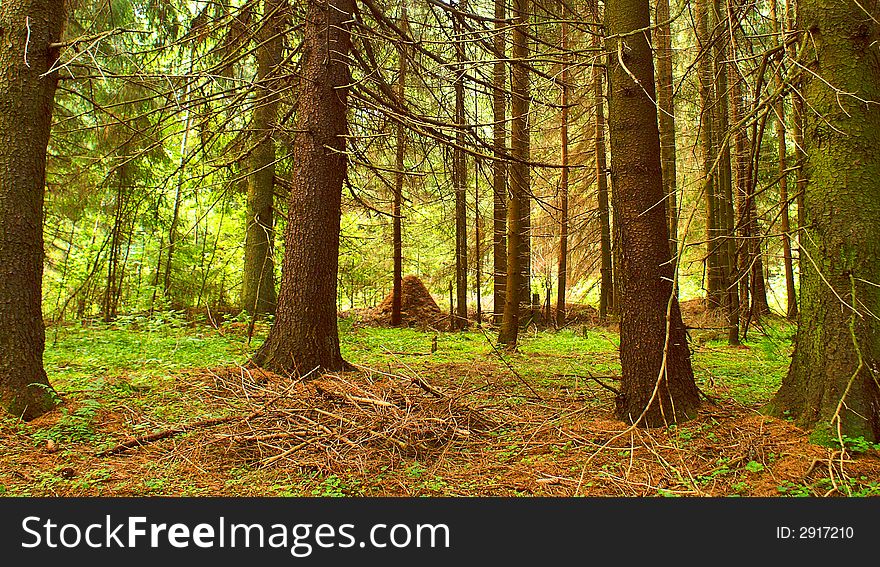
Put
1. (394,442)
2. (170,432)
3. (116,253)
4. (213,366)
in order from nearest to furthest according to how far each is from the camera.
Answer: (394,442) < (170,432) < (213,366) < (116,253)

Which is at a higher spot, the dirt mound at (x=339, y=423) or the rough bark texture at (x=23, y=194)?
the rough bark texture at (x=23, y=194)

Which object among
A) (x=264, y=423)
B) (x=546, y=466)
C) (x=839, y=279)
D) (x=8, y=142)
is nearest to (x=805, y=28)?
(x=839, y=279)

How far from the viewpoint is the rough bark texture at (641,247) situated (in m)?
4.48

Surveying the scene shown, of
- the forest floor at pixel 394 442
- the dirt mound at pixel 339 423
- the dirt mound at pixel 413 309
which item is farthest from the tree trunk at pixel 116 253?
the dirt mound at pixel 413 309

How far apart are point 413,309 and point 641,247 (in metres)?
10.7

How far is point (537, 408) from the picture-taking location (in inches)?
214

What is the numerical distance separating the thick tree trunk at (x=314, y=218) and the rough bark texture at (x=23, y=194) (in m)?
1.98

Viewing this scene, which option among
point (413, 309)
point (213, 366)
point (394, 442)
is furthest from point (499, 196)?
point (413, 309)

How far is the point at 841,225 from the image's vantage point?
3.91 metres

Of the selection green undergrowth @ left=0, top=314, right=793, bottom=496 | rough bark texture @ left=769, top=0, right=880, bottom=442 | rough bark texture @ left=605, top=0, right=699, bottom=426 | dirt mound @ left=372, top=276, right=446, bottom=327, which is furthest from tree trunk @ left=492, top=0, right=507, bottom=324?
rough bark texture @ left=769, top=0, right=880, bottom=442

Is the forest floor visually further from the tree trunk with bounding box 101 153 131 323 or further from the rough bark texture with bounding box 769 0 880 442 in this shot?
the tree trunk with bounding box 101 153 131 323

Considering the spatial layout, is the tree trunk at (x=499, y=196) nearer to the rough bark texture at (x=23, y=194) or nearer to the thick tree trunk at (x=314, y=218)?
the thick tree trunk at (x=314, y=218)

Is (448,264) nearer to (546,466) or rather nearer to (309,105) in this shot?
(309,105)

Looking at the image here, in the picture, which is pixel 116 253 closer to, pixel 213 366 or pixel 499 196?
pixel 213 366
